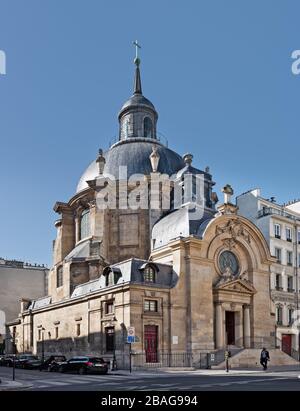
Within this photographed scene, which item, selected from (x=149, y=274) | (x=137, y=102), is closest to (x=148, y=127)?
(x=137, y=102)

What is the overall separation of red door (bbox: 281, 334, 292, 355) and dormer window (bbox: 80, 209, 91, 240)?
22.3 meters

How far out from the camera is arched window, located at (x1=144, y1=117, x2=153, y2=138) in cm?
6372

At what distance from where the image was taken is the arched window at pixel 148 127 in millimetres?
63722

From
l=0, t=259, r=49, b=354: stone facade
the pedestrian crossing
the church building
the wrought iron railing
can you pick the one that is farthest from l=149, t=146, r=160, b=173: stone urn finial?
l=0, t=259, r=49, b=354: stone facade

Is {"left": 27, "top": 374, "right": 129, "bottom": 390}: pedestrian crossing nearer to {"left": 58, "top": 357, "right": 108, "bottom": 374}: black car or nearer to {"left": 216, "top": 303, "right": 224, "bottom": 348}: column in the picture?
{"left": 58, "top": 357, "right": 108, "bottom": 374}: black car

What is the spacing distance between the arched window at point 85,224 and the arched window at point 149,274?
15.5 metres

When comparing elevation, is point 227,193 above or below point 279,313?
above

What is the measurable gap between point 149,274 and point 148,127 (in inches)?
1069

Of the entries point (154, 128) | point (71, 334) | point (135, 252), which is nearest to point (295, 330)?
point (135, 252)

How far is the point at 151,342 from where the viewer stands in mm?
39562

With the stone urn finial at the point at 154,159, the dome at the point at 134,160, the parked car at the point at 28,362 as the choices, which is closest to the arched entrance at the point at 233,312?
the parked car at the point at 28,362

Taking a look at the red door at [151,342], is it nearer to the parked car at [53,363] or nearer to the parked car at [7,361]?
Result: the parked car at [53,363]

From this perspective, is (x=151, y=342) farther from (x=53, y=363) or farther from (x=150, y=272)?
(x=53, y=363)
